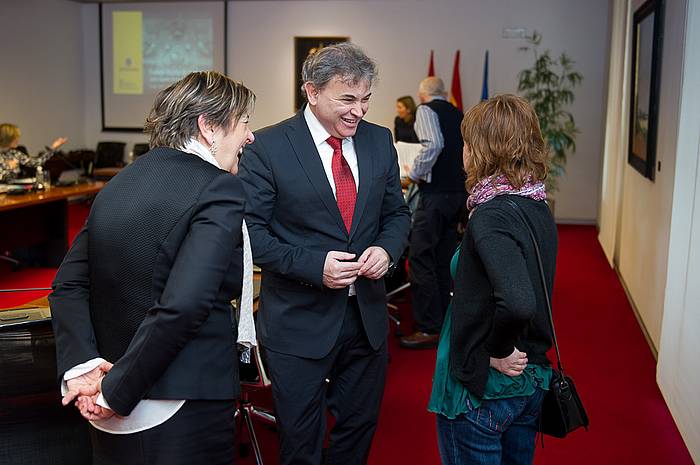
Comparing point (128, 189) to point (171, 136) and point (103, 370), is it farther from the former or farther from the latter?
point (103, 370)

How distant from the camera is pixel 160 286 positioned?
182 centimetres

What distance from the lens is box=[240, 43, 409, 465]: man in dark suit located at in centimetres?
250

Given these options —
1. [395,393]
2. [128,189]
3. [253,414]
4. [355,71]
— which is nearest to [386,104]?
[395,393]

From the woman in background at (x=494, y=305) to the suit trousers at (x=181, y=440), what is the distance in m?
0.61

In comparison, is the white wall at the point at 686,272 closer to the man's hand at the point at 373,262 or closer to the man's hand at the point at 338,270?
the man's hand at the point at 373,262

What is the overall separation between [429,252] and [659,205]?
1.54m

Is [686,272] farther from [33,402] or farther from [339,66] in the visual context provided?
[33,402]

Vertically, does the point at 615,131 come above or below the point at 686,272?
above

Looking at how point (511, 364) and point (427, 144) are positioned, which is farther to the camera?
point (427, 144)

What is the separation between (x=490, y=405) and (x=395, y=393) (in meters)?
2.42

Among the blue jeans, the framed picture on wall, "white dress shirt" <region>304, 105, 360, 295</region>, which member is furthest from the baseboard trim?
the blue jeans

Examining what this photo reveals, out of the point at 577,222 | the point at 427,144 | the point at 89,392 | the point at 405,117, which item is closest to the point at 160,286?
the point at 89,392

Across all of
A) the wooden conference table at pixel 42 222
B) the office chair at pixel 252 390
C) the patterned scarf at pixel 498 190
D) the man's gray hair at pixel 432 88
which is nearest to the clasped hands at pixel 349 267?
the patterned scarf at pixel 498 190

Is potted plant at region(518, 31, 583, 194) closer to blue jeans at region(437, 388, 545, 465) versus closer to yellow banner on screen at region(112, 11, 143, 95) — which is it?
yellow banner on screen at region(112, 11, 143, 95)
